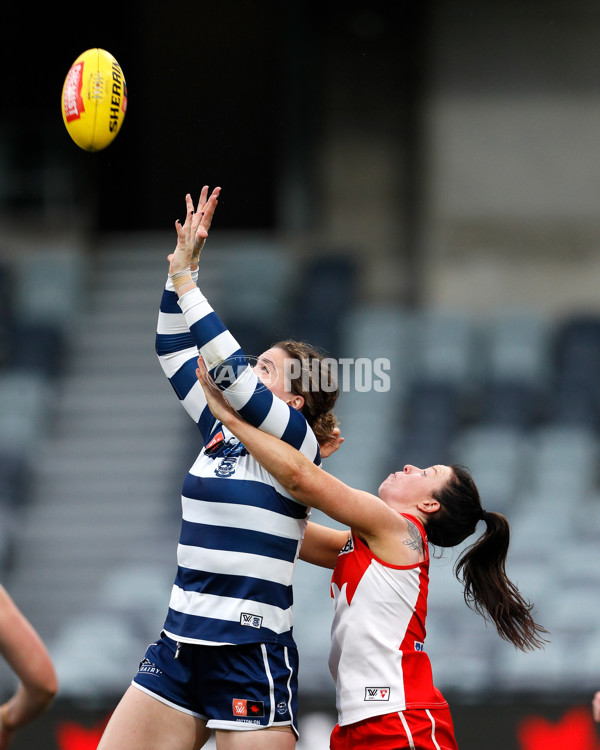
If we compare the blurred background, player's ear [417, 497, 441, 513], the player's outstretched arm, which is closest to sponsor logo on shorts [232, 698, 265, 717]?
the player's outstretched arm

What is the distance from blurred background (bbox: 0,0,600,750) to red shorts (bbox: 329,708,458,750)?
3517 mm

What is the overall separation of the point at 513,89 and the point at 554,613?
398 centimetres

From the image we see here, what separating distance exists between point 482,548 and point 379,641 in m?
0.42

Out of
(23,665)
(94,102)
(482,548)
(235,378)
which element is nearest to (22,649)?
(23,665)

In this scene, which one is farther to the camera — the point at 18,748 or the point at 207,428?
the point at 18,748

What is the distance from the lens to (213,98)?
8.87 m

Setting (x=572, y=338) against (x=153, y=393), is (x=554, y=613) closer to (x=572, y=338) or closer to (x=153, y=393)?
(x=572, y=338)

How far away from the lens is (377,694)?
2.73 m

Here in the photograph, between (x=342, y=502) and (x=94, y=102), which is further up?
(x=94, y=102)

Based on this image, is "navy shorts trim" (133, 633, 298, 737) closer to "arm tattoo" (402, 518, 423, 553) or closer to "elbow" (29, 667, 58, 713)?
"elbow" (29, 667, 58, 713)

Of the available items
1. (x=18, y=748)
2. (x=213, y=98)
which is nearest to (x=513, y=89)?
(x=213, y=98)

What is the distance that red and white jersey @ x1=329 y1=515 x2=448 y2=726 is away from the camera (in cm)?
274

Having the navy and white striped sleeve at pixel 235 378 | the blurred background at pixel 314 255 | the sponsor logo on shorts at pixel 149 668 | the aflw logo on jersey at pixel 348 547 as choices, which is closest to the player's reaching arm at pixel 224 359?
the navy and white striped sleeve at pixel 235 378

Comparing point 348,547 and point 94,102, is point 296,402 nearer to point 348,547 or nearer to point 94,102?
point 348,547
